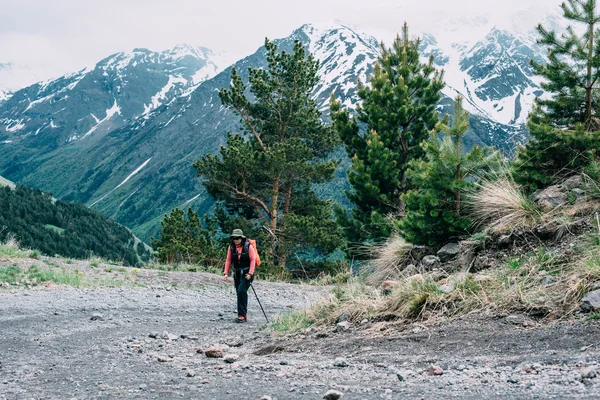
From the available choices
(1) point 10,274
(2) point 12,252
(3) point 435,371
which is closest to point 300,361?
(3) point 435,371

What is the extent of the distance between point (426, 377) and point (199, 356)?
319 cm

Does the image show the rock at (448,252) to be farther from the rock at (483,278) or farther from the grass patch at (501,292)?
the rock at (483,278)

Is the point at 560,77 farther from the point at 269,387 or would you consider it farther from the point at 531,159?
the point at 269,387

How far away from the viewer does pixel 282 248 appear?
24500 millimetres

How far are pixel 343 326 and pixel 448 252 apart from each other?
2453mm

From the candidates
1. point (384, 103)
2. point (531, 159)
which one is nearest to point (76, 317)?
point (531, 159)

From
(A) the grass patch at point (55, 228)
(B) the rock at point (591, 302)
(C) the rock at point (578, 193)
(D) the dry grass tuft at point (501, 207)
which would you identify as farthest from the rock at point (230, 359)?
(A) the grass patch at point (55, 228)

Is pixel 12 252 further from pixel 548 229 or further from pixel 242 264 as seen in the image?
pixel 548 229

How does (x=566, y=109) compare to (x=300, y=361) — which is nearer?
(x=300, y=361)

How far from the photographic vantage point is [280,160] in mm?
23984

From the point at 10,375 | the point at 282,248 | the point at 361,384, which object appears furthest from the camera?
the point at 282,248

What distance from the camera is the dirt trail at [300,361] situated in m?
3.93

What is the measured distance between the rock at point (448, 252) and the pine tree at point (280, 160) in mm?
14913

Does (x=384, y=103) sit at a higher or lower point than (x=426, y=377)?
higher
